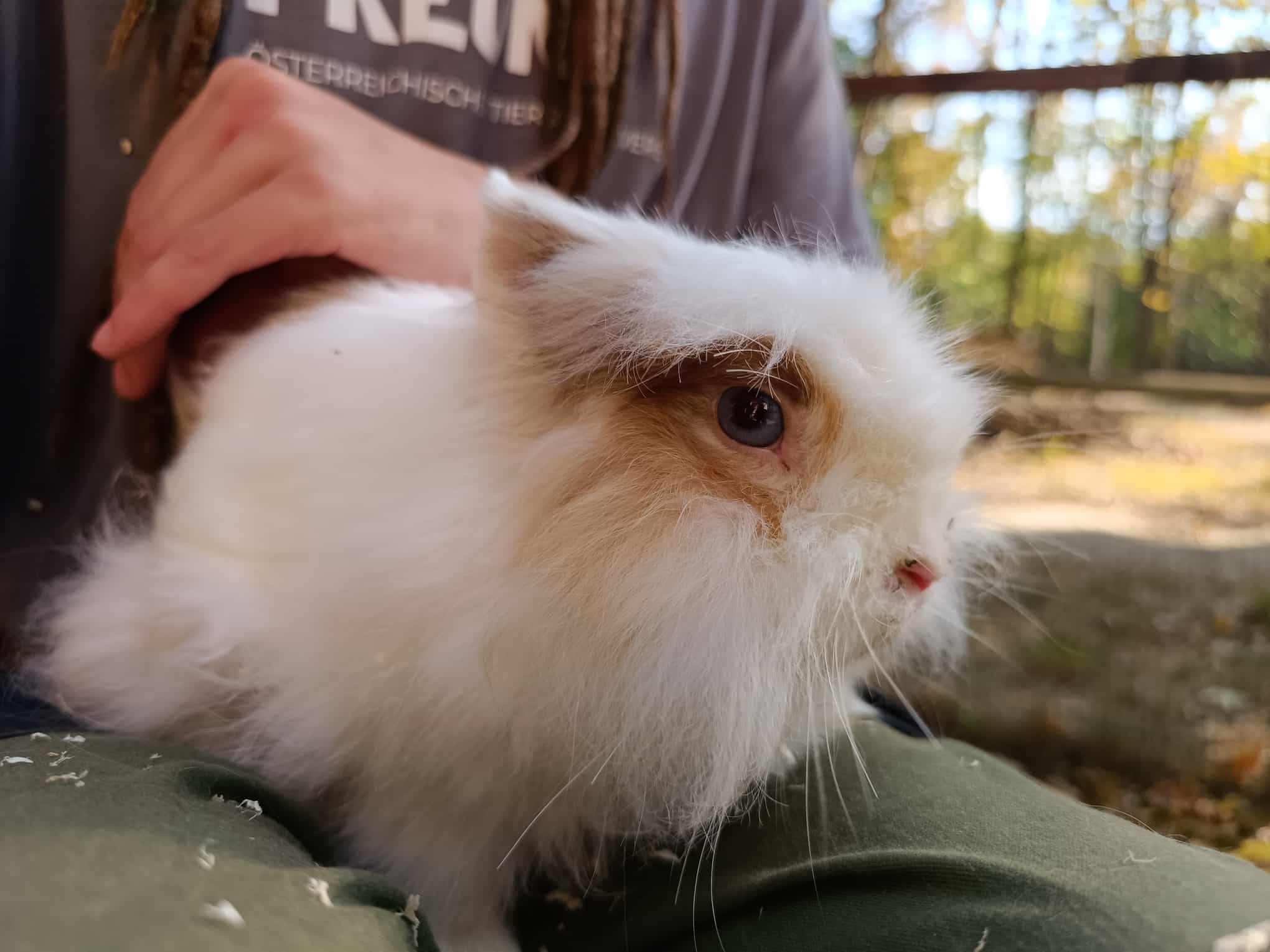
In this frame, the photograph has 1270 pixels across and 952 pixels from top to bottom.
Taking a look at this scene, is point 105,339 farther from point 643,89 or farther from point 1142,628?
point 1142,628

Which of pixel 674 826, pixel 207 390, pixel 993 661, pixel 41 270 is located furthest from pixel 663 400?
pixel 993 661

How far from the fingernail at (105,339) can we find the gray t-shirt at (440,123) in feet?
0.46

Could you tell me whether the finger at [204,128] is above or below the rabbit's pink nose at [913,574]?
above

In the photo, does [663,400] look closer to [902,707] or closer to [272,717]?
[272,717]

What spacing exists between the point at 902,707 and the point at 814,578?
42 centimetres

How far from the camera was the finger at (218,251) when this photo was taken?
85cm

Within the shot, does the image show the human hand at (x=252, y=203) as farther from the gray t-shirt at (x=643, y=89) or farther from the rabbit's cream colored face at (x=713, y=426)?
the rabbit's cream colored face at (x=713, y=426)

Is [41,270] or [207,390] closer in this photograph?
[207,390]

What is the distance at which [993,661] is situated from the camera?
6.11 ft

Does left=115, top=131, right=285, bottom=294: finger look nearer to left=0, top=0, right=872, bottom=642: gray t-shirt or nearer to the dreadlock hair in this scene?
left=0, top=0, right=872, bottom=642: gray t-shirt

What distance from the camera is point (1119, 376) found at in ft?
7.50

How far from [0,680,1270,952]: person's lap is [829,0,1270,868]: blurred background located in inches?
37.2

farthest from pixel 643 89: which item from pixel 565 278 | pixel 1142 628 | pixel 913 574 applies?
pixel 1142 628

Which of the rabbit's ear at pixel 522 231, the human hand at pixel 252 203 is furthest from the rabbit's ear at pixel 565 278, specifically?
the human hand at pixel 252 203
